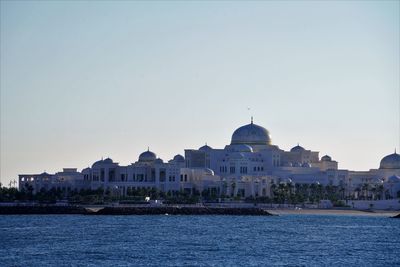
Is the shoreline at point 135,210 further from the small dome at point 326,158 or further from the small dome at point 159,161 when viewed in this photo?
the small dome at point 326,158

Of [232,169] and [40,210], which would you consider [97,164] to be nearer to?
[232,169]

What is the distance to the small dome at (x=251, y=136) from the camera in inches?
7505

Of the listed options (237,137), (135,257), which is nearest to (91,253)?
(135,257)

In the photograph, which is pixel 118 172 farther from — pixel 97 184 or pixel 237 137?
pixel 237 137

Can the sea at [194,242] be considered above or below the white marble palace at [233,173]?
below

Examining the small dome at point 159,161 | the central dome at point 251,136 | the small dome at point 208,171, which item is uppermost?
the central dome at point 251,136

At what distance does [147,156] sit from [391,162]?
40073mm

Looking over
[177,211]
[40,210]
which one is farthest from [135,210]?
[40,210]

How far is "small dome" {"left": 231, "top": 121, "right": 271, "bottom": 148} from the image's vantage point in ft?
625

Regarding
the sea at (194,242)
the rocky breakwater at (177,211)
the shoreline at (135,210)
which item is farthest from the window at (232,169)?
the sea at (194,242)

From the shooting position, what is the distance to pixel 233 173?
186 meters

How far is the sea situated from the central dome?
2161 inches

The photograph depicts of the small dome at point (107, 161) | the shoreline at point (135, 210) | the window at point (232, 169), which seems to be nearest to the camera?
the shoreline at point (135, 210)

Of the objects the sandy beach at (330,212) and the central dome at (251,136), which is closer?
the sandy beach at (330,212)
